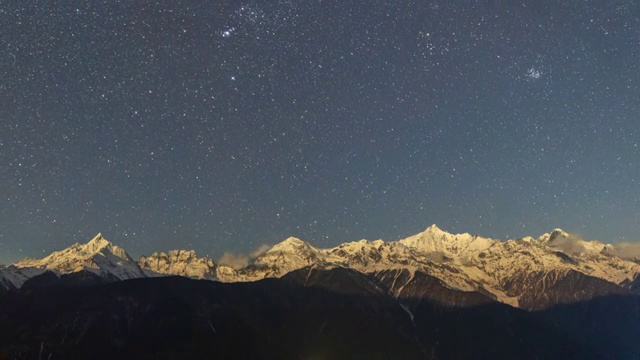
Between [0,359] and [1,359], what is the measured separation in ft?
1.96

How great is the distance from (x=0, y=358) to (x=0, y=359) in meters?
0.47

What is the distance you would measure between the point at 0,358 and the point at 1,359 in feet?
0.65

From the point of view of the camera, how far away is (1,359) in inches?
2292

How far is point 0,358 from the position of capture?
191 ft

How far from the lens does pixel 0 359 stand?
57.7m
